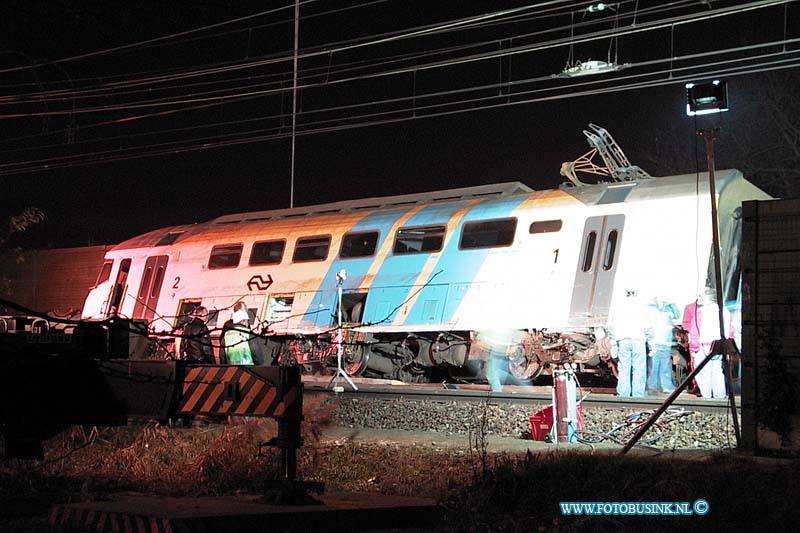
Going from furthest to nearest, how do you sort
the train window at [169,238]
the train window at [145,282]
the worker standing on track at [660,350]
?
the train window at [169,238], the train window at [145,282], the worker standing on track at [660,350]

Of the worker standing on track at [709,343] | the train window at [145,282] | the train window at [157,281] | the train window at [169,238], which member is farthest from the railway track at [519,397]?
the train window at [169,238]

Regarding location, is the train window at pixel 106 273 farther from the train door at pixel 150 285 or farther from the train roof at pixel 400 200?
the train roof at pixel 400 200

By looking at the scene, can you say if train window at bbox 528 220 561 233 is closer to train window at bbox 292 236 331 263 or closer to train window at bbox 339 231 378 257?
train window at bbox 339 231 378 257

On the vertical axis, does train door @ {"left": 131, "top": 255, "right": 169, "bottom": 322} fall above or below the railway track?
above

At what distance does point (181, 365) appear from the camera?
6.65 meters

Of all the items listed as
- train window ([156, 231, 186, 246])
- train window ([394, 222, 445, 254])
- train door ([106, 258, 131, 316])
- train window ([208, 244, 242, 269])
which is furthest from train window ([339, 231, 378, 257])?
train door ([106, 258, 131, 316])

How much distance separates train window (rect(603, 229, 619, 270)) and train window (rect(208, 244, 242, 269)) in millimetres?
8584

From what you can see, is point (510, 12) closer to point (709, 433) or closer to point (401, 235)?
point (401, 235)

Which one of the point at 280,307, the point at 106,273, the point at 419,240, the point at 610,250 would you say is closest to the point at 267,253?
the point at 280,307

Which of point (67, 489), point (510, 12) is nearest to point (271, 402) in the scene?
point (67, 489)

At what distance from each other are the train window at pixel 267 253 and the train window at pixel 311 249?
45cm

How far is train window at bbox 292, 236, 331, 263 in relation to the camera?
766 inches

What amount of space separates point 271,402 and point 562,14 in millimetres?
12192

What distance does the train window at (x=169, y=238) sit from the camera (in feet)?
75.5
